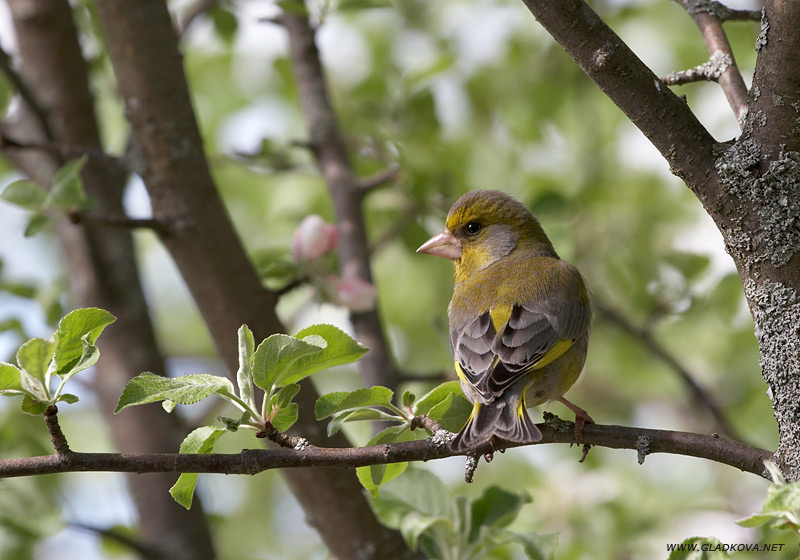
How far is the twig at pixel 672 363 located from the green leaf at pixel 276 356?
2263mm

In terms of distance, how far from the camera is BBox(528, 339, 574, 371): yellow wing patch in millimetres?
2878

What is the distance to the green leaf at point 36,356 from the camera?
1831 mm

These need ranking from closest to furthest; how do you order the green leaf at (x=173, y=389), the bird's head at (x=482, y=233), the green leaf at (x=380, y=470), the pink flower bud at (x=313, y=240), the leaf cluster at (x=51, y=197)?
the green leaf at (x=173, y=389)
the green leaf at (x=380, y=470)
the leaf cluster at (x=51, y=197)
the pink flower bud at (x=313, y=240)
the bird's head at (x=482, y=233)

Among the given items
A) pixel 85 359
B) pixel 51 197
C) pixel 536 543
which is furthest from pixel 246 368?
pixel 51 197

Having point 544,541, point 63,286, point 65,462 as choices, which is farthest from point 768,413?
point 65,462

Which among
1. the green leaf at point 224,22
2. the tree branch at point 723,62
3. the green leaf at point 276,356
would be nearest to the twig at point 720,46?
the tree branch at point 723,62

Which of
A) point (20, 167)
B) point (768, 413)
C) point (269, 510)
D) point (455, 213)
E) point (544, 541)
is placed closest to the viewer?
point (544, 541)

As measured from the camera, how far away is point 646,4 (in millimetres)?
5141

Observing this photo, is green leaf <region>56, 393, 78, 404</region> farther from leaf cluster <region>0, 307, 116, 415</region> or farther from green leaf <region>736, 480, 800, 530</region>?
A: green leaf <region>736, 480, 800, 530</region>

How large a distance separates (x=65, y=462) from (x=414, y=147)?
2.78 m

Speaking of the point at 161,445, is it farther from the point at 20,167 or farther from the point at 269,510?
the point at 269,510

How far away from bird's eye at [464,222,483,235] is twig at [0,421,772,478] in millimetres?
1890

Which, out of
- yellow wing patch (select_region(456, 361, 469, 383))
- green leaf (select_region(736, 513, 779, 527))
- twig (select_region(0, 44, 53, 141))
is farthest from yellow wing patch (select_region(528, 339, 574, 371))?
twig (select_region(0, 44, 53, 141))

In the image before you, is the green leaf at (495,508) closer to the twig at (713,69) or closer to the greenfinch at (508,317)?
the greenfinch at (508,317)
